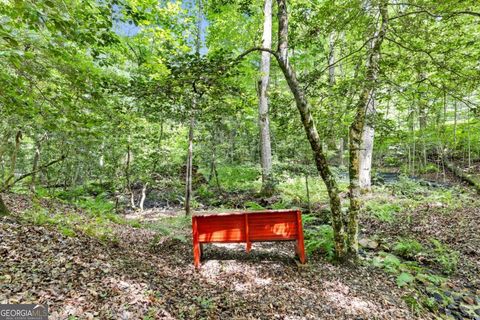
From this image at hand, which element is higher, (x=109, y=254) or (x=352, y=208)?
(x=352, y=208)

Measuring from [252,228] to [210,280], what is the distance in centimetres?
115

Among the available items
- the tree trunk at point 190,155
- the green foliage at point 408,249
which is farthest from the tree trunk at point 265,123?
the green foliage at point 408,249

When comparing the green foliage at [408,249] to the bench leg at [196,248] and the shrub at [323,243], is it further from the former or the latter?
the bench leg at [196,248]

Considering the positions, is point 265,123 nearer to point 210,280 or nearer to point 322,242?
point 322,242

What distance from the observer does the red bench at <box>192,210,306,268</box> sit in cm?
467

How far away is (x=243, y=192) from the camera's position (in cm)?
1245

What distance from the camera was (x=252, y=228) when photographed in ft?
15.6

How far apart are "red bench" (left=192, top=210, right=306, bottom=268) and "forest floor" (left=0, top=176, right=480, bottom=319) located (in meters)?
0.43

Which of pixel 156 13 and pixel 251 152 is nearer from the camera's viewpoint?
pixel 156 13

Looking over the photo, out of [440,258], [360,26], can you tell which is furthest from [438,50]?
[440,258]

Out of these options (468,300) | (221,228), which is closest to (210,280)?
(221,228)

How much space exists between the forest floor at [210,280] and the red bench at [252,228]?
43 centimetres

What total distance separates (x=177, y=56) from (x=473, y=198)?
35.4 ft

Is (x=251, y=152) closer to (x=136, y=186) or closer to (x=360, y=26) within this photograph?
(x=136, y=186)
